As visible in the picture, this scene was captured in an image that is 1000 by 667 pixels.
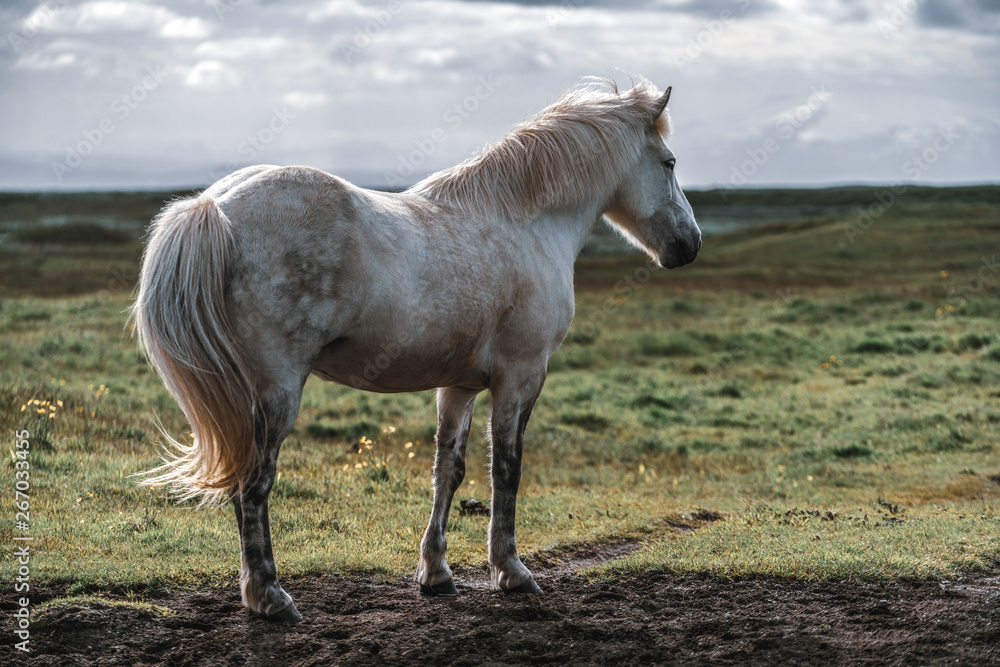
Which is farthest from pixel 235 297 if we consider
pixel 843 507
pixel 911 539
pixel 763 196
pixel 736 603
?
pixel 763 196

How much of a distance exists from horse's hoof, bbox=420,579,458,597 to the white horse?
0.06 feet

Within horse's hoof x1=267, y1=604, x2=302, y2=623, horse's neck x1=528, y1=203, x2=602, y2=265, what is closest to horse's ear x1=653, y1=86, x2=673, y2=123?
horse's neck x1=528, y1=203, x2=602, y2=265

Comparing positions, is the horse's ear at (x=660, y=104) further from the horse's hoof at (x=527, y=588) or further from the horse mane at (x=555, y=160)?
the horse's hoof at (x=527, y=588)

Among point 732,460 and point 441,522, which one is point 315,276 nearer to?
point 441,522

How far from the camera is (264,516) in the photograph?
15.1 ft

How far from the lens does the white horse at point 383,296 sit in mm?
4293

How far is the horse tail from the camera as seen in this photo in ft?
A: 13.8

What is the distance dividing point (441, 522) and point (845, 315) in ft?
66.6

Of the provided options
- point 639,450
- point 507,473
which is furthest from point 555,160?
point 639,450

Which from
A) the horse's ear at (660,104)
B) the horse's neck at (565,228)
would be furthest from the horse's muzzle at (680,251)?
the horse's ear at (660,104)

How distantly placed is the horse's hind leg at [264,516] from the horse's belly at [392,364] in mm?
355

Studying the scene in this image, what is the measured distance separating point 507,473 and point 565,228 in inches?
70.9

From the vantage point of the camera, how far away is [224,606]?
16.4 ft

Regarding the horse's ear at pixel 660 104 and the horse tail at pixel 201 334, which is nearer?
the horse tail at pixel 201 334
